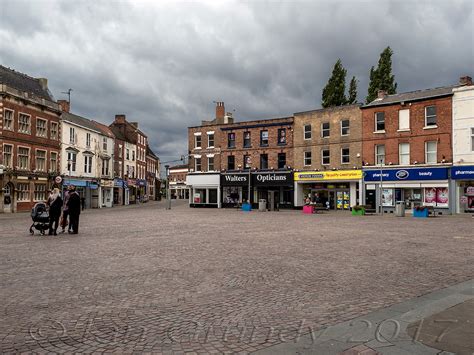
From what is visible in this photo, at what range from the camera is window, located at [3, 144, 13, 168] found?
37.5 meters

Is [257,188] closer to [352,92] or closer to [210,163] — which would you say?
[210,163]

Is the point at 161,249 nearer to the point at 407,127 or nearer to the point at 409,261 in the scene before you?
the point at 409,261

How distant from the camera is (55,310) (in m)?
5.85

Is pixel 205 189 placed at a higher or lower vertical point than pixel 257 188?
lower

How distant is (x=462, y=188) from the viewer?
35.2 m

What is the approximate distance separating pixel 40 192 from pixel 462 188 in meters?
40.5

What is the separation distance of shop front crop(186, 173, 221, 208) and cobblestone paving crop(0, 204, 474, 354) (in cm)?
3767

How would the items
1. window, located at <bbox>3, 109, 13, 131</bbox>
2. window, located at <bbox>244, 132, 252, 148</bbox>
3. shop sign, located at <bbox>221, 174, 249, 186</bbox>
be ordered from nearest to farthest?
window, located at <bbox>3, 109, 13, 131</bbox> < shop sign, located at <bbox>221, 174, 249, 186</bbox> < window, located at <bbox>244, 132, 252, 148</bbox>

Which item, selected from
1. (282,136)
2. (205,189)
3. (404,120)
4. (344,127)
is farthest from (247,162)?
(404,120)

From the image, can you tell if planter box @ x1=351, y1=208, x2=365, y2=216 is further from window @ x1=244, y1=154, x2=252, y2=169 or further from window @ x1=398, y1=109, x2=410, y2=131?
window @ x1=244, y1=154, x2=252, y2=169

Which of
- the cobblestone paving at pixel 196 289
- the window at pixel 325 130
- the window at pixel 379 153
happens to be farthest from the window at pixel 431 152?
the cobblestone paving at pixel 196 289

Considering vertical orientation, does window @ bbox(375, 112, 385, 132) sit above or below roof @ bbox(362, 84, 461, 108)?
below

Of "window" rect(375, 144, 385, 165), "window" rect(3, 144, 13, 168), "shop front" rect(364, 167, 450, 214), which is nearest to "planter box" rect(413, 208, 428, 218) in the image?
"shop front" rect(364, 167, 450, 214)

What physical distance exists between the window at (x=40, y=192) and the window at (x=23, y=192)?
1.29 m
